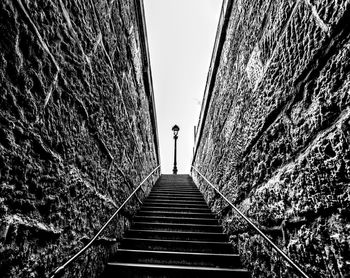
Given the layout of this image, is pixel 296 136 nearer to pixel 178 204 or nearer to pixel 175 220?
pixel 175 220

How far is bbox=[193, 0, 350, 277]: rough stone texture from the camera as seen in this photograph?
79 cm

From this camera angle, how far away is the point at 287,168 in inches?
44.9

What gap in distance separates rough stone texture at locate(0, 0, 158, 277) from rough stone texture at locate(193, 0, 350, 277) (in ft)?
3.80

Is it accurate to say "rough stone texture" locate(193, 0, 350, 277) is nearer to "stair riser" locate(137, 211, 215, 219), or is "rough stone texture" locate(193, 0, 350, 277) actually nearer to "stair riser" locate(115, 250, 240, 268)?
"stair riser" locate(115, 250, 240, 268)

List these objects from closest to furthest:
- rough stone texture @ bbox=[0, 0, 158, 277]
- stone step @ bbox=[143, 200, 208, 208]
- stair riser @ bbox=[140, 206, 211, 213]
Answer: rough stone texture @ bbox=[0, 0, 158, 277] < stair riser @ bbox=[140, 206, 211, 213] < stone step @ bbox=[143, 200, 208, 208]

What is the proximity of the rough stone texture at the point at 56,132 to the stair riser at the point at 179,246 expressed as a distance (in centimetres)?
40

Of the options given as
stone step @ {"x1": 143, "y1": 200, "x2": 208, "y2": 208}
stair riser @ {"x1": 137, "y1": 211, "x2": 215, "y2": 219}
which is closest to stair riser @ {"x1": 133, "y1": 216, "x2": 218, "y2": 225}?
stair riser @ {"x1": 137, "y1": 211, "x2": 215, "y2": 219}

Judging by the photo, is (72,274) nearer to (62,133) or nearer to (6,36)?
(62,133)

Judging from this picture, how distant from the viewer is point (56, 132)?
1.00 meters

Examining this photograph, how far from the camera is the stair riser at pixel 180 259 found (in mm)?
1878

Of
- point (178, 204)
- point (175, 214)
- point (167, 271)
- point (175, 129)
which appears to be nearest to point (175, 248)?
point (167, 271)

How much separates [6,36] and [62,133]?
1.54 feet

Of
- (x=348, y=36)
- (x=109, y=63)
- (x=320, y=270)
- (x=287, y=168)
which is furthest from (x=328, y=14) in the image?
(x=109, y=63)

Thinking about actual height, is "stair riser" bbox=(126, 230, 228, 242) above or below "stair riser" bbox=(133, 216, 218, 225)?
below
